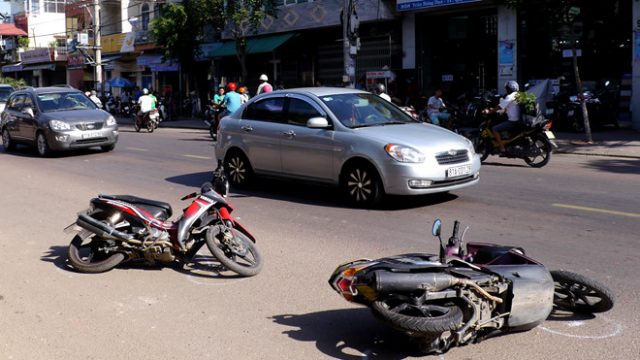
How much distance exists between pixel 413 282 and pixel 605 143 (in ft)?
47.3

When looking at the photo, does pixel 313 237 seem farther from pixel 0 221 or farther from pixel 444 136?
pixel 0 221

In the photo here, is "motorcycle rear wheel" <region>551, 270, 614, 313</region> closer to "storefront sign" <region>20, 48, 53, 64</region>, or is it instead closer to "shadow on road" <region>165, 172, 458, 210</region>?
"shadow on road" <region>165, 172, 458, 210</region>

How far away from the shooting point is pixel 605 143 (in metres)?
17.1

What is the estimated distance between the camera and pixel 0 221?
30.0ft

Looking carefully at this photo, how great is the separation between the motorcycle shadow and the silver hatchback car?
12.4 feet

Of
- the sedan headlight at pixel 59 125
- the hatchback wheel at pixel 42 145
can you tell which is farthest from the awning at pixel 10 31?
the sedan headlight at pixel 59 125

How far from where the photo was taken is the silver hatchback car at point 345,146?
8.88 meters

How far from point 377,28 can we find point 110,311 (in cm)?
2416

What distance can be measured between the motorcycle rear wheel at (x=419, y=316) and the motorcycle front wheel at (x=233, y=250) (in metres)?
2.14

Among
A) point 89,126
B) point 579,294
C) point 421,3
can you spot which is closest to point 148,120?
point 89,126

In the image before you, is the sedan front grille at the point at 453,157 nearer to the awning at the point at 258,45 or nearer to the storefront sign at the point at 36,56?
the awning at the point at 258,45

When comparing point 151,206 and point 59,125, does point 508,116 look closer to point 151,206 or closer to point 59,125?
point 151,206

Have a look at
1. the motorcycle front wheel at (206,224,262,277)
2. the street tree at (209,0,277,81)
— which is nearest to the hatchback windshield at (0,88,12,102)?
the street tree at (209,0,277,81)

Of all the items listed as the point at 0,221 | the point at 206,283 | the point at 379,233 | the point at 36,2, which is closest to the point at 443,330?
the point at 206,283
